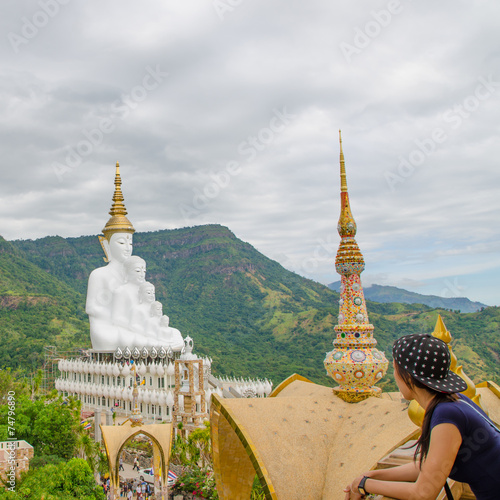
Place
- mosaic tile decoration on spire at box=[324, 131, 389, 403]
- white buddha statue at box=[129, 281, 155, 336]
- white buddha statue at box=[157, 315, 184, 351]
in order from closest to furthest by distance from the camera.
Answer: mosaic tile decoration on spire at box=[324, 131, 389, 403]
white buddha statue at box=[157, 315, 184, 351]
white buddha statue at box=[129, 281, 155, 336]

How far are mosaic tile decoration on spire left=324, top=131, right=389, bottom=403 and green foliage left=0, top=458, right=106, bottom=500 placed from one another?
656cm

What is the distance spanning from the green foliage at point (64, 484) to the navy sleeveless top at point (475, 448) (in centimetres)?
1139

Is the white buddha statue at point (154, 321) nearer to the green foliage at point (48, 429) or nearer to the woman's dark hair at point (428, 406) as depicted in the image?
the green foliage at point (48, 429)

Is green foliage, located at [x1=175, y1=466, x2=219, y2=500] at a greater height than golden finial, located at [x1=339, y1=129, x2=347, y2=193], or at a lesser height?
lesser

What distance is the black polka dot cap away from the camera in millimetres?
2885

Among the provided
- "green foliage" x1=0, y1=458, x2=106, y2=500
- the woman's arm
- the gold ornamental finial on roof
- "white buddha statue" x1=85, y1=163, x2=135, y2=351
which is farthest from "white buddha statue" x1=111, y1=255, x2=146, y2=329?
the woman's arm

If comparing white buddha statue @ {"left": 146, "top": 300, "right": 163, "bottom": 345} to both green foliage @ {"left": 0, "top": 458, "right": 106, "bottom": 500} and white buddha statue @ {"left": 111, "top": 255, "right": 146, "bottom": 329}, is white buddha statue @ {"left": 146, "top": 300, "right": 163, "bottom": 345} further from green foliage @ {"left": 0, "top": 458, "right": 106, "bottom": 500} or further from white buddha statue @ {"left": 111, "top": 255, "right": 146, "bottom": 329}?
green foliage @ {"left": 0, "top": 458, "right": 106, "bottom": 500}

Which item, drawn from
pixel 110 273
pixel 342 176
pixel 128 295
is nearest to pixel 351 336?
pixel 342 176

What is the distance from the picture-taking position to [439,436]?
2.68m

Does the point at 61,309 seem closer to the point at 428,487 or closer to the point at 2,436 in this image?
the point at 2,436

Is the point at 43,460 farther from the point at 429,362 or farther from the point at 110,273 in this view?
the point at 110,273

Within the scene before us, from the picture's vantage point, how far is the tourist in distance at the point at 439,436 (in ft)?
8.78

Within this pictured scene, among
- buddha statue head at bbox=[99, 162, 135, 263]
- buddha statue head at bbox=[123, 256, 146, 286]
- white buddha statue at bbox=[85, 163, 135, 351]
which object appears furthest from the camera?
buddha statue head at bbox=[99, 162, 135, 263]

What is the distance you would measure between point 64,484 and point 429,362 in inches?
485
